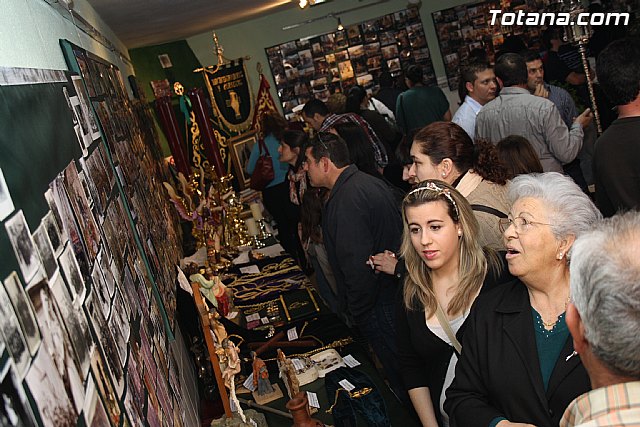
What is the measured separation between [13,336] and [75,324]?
0.43 m

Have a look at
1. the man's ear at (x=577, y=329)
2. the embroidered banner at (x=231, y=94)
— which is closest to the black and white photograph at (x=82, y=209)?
the man's ear at (x=577, y=329)

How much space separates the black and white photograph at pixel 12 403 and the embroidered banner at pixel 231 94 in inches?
389

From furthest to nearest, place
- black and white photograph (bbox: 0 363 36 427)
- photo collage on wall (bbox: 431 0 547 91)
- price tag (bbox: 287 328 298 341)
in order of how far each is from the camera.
Result: 1. photo collage on wall (bbox: 431 0 547 91)
2. price tag (bbox: 287 328 298 341)
3. black and white photograph (bbox: 0 363 36 427)

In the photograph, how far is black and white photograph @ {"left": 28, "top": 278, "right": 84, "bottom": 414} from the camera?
1198 mm

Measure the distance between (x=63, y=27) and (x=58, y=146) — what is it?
1.29 m

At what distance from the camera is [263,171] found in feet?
24.7

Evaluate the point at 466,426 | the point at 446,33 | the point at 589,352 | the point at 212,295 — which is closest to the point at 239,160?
the point at 446,33

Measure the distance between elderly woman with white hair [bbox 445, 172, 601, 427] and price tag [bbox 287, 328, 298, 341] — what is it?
6.04 ft

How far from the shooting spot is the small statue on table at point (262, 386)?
3537 millimetres

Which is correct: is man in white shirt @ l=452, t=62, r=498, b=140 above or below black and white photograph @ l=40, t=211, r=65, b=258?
below

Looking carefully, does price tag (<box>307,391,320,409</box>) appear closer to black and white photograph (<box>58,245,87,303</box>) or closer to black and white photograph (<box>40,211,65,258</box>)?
black and white photograph (<box>58,245,87,303</box>)

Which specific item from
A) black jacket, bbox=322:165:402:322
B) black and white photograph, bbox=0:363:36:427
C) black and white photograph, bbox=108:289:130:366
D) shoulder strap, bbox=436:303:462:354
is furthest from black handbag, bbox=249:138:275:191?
black and white photograph, bbox=0:363:36:427

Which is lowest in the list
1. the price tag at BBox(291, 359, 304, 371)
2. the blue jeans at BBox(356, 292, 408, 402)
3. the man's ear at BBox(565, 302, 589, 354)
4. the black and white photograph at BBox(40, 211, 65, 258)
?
the blue jeans at BBox(356, 292, 408, 402)

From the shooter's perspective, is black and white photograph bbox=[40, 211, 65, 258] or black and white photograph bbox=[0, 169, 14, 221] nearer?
black and white photograph bbox=[0, 169, 14, 221]
